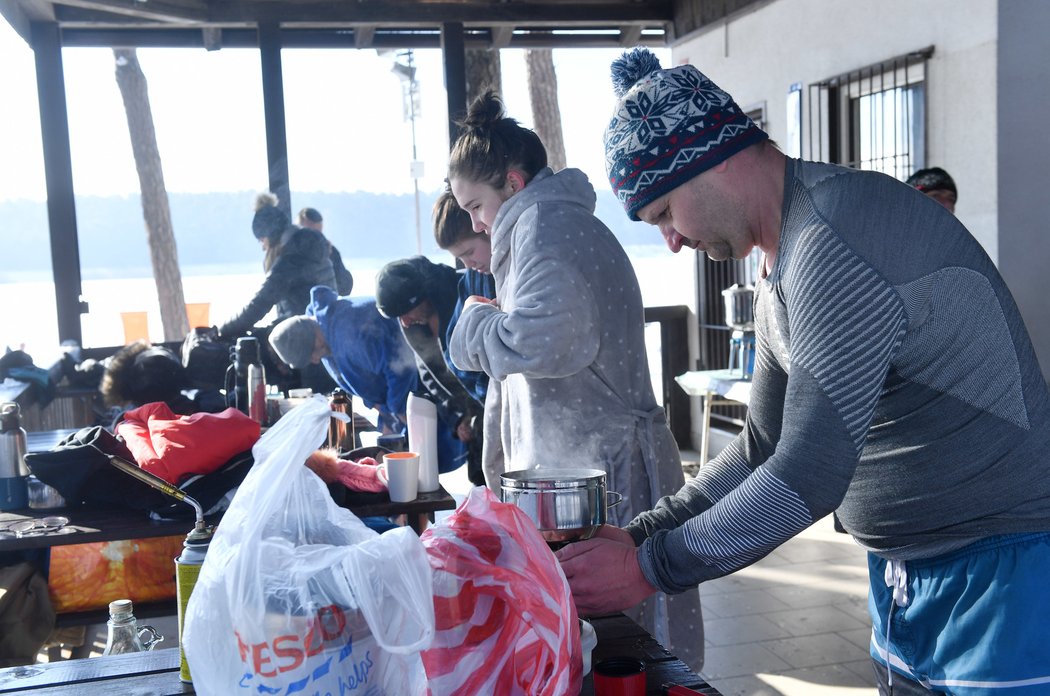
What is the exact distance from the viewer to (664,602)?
2268mm

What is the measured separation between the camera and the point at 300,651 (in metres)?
0.88

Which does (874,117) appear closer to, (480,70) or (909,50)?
(909,50)

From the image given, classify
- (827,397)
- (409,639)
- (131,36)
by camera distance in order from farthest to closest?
(131,36) < (827,397) < (409,639)

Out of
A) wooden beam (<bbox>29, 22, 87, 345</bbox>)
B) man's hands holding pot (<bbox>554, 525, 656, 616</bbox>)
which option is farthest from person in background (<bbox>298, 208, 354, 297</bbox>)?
man's hands holding pot (<bbox>554, 525, 656, 616</bbox>)

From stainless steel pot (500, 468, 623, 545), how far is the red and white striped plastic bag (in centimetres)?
24

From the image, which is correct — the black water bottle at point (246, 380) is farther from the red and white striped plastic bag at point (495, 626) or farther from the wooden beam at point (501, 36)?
the wooden beam at point (501, 36)

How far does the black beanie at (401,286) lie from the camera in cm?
336

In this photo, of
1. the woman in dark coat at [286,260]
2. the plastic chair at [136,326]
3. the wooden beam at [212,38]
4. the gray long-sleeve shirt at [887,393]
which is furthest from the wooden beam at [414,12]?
the gray long-sleeve shirt at [887,393]

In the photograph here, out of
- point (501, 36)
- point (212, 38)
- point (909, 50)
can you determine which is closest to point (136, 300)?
point (212, 38)

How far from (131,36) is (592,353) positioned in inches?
217

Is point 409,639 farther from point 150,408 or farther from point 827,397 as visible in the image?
point 150,408

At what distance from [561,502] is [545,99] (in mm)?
9558

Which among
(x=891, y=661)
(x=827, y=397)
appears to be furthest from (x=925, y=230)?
(x=891, y=661)

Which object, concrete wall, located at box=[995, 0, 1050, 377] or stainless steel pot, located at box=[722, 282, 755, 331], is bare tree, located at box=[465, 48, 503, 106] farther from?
concrete wall, located at box=[995, 0, 1050, 377]
